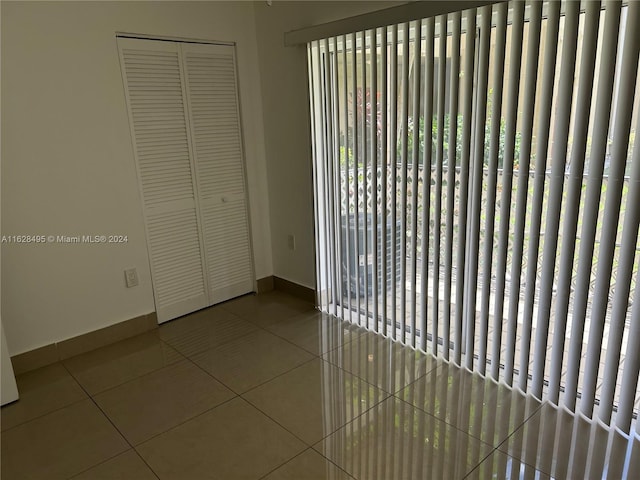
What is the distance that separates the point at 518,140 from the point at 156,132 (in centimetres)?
213

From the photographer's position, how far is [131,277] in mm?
3010

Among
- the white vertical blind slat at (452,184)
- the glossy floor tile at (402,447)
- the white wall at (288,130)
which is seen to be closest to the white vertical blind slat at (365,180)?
the white wall at (288,130)

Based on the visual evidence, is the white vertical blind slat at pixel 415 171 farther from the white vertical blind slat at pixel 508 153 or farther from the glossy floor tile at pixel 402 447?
the glossy floor tile at pixel 402 447

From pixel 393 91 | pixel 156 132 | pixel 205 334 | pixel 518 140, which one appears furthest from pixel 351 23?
pixel 205 334

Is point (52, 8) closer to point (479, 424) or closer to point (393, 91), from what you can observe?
point (393, 91)

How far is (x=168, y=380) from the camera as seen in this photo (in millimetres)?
2561

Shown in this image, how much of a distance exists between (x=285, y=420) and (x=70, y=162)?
183 cm

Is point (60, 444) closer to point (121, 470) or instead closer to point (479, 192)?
point (121, 470)

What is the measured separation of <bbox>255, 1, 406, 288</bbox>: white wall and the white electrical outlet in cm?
110

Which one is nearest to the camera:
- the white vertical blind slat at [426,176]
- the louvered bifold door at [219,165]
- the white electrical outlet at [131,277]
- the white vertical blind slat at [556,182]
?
the white vertical blind slat at [556,182]

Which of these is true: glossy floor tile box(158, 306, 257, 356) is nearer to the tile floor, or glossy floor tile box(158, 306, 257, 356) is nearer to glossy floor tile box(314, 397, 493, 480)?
the tile floor

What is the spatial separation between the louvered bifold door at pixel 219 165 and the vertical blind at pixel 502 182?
2.28 feet

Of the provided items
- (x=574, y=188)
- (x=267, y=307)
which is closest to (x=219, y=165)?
(x=267, y=307)

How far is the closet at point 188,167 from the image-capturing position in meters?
2.94
